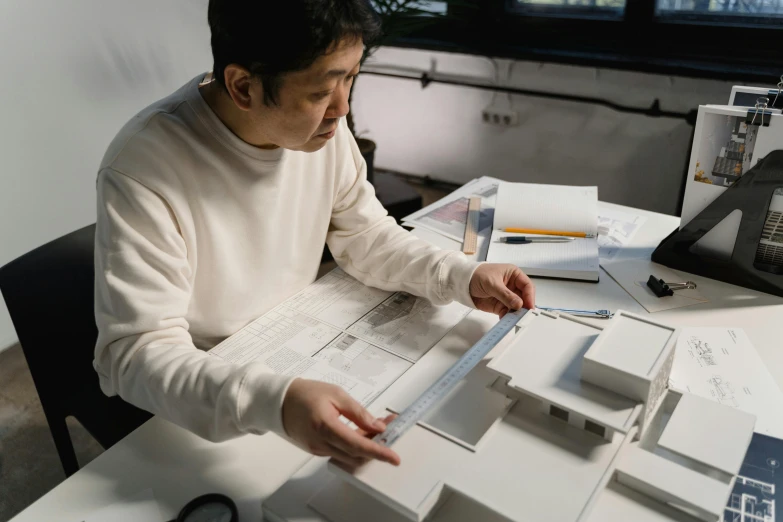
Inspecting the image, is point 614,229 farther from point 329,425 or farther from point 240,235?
point 329,425

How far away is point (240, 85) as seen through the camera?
850mm

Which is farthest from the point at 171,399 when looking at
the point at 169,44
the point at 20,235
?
the point at 169,44

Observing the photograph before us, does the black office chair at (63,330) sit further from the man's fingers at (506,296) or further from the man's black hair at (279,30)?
the man's fingers at (506,296)

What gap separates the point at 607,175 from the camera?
8.04 ft

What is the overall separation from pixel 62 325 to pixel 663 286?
1.12m

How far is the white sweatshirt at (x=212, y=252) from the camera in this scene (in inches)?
30.0

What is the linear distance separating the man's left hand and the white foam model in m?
0.22

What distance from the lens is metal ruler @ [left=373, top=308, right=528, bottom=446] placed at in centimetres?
69

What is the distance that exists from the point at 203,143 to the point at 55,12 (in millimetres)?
1343

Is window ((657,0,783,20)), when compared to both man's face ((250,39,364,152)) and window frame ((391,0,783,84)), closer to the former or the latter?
window frame ((391,0,783,84))

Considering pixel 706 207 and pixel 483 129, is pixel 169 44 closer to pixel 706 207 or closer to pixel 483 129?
pixel 483 129

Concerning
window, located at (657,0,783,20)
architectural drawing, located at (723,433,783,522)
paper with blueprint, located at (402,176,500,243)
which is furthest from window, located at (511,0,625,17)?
architectural drawing, located at (723,433,783,522)

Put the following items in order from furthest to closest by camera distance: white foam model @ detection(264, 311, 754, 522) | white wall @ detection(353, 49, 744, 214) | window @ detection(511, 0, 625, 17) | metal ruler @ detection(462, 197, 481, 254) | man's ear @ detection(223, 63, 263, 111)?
window @ detection(511, 0, 625, 17), white wall @ detection(353, 49, 744, 214), metal ruler @ detection(462, 197, 481, 254), man's ear @ detection(223, 63, 263, 111), white foam model @ detection(264, 311, 754, 522)

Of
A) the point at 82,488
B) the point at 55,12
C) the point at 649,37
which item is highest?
the point at 55,12
